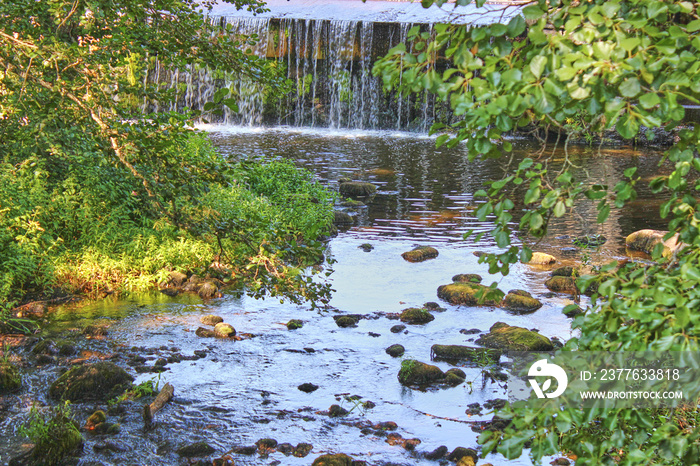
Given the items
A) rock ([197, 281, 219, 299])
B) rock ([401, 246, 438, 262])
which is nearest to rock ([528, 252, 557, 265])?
rock ([401, 246, 438, 262])

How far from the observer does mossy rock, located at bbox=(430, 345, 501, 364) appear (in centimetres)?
759

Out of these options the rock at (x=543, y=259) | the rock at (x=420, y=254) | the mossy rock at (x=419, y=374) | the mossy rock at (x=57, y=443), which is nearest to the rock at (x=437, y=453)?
the mossy rock at (x=419, y=374)

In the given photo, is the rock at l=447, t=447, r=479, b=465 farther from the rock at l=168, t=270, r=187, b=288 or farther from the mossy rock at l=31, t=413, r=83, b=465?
the rock at l=168, t=270, r=187, b=288

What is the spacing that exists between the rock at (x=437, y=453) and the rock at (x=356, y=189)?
1099cm

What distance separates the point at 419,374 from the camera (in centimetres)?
704

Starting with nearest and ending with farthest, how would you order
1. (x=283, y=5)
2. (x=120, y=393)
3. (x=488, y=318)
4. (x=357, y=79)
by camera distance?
(x=120, y=393)
(x=488, y=318)
(x=357, y=79)
(x=283, y=5)

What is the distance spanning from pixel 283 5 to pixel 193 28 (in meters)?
28.6

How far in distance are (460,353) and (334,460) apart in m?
2.81

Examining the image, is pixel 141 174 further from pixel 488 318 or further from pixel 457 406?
pixel 488 318

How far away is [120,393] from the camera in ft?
21.4

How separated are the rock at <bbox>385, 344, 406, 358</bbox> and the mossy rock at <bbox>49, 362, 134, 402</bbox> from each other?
297 cm

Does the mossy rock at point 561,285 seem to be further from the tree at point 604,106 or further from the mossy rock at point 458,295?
the tree at point 604,106

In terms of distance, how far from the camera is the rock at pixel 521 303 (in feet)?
30.6

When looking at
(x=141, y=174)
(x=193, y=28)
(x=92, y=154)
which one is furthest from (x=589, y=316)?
(x=92, y=154)
